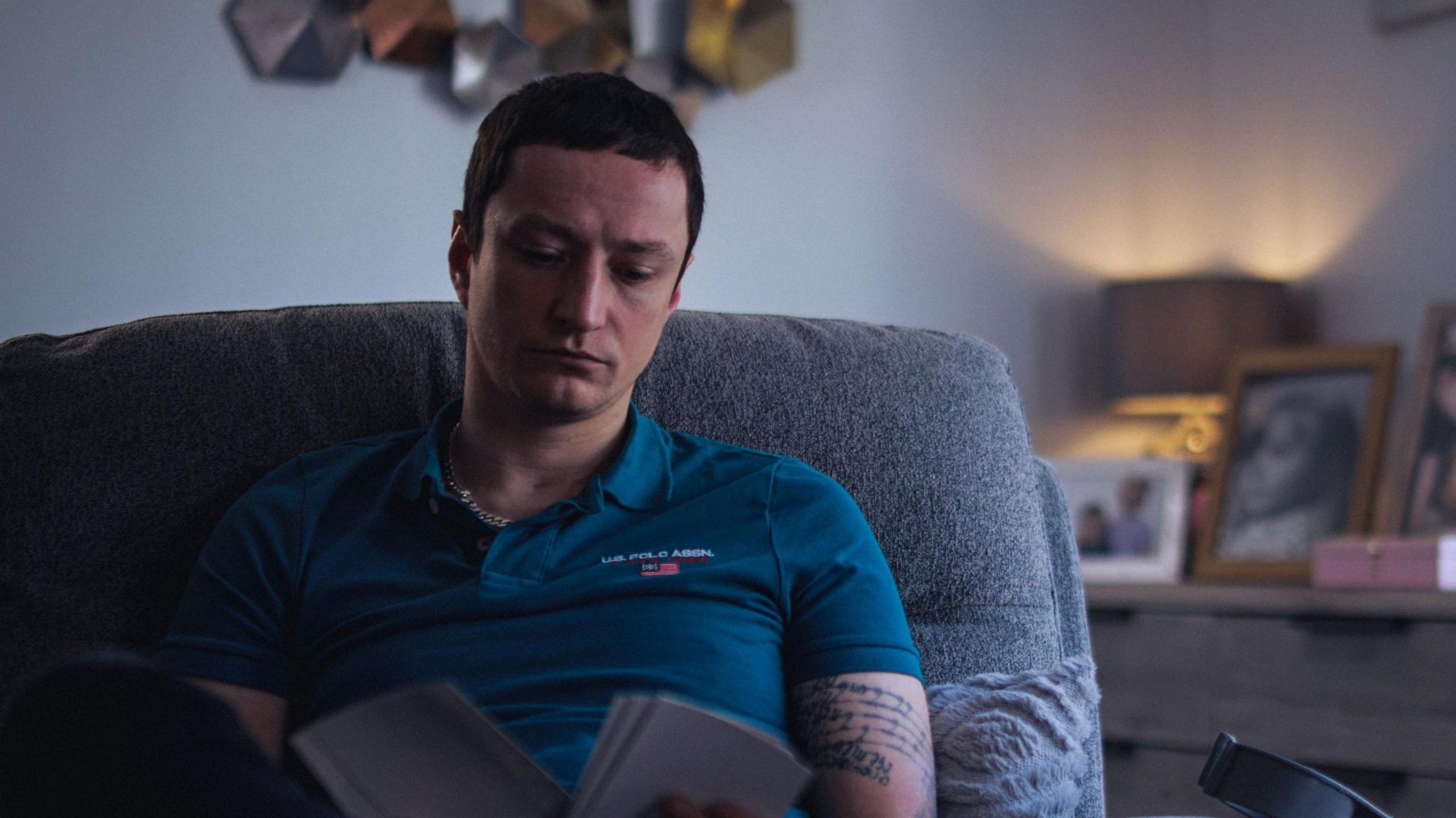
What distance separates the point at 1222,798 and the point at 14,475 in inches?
39.7

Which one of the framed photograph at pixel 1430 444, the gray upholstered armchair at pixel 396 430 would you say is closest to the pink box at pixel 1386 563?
the framed photograph at pixel 1430 444

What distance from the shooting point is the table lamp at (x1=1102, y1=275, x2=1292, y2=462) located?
2545mm

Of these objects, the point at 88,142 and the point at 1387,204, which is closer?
the point at 88,142

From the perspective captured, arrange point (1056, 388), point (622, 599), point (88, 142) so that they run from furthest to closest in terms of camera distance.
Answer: point (1056, 388), point (88, 142), point (622, 599)

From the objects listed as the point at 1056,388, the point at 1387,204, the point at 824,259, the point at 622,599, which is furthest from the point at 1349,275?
the point at 622,599

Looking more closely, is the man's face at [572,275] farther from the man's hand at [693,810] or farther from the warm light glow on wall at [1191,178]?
the warm light glow on wall at [1191,178]

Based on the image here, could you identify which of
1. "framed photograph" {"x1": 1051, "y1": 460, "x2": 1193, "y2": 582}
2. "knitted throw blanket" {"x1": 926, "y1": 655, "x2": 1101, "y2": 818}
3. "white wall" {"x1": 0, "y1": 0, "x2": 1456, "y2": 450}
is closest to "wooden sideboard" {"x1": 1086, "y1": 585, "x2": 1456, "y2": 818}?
"framed photograph" {"x1": 1051, "y1": 460, "x2": 1193, "y2": 582}

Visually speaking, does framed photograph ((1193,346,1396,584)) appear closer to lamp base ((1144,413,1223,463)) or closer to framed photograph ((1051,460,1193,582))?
framed photograph ((1051,460,1193,582))

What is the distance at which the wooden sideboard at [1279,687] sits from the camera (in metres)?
1.87

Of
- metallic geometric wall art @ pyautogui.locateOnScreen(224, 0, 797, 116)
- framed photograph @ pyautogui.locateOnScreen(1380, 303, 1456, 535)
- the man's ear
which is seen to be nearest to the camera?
the man's ear

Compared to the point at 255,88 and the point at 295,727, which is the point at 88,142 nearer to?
the point at 255,88

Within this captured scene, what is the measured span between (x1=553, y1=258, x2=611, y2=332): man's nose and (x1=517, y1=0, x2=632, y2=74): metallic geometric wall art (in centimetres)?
105

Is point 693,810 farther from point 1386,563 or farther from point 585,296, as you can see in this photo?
point 1386,563

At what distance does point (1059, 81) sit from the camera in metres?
2.83
